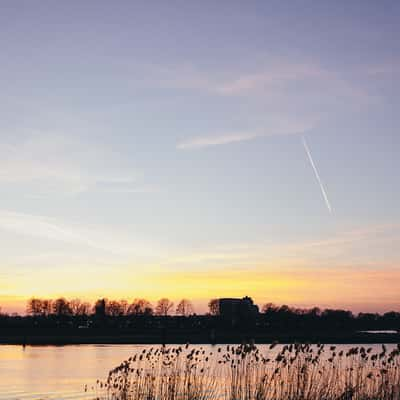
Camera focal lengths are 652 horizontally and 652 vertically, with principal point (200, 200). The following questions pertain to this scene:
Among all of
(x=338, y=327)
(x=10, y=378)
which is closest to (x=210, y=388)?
(x=10, y=378)

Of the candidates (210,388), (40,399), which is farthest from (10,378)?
(210,388)

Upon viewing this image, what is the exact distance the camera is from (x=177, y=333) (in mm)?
155625

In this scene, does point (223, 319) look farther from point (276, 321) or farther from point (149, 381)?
point (149, 381)

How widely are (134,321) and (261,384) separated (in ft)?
520

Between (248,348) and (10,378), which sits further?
(10,378)

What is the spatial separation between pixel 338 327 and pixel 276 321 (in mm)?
24410

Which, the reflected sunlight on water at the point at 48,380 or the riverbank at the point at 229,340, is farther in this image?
the riverbank at the point at 229,340

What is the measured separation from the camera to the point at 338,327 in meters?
145

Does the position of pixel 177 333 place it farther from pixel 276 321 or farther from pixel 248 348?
pixel 248 348

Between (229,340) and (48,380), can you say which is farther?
(229,340)

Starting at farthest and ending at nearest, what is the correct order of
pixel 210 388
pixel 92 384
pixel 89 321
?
1. pixel 89 321
2. pixel 92 384
3. pixel 210 388

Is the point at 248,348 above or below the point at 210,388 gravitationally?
above

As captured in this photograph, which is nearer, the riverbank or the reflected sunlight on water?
the reflected sunlight on water

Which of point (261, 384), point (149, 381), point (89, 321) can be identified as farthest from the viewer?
point (89, 321)
